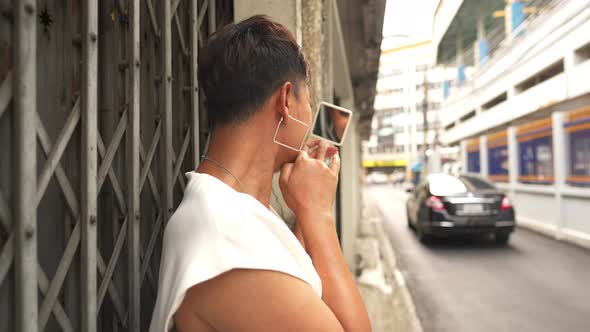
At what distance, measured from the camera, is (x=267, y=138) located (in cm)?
110

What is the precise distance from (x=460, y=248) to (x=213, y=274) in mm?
8530

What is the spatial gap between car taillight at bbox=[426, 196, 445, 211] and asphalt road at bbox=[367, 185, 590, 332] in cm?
91

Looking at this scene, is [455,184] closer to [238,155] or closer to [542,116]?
[542,116]

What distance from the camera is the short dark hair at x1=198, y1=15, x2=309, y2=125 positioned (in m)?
1.00

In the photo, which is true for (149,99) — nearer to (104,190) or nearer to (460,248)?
(104,190)

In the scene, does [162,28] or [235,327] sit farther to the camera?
[162,28]

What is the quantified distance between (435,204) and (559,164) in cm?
352

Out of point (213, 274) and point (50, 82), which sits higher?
point (50, 82)

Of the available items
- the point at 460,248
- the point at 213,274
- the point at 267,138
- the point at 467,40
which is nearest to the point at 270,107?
the point at 267,138

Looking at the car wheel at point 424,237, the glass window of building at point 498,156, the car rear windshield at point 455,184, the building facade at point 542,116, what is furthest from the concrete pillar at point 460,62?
the car wheel at point 424,237

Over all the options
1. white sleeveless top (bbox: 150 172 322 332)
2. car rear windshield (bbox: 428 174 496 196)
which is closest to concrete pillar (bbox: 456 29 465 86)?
car rear windshield (bbox: 428 174 496 196)

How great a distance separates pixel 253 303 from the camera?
0.80 meters

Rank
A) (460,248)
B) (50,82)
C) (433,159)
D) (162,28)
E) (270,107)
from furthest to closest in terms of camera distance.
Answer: (433,159) → (460,248) → (162,28) → (270,107) → (50,82)

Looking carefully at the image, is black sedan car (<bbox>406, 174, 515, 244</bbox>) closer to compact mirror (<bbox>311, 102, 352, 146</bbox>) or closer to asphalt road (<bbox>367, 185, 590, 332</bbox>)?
asphalt road (<bbox>367, 185, 590, 332</bbox>)
